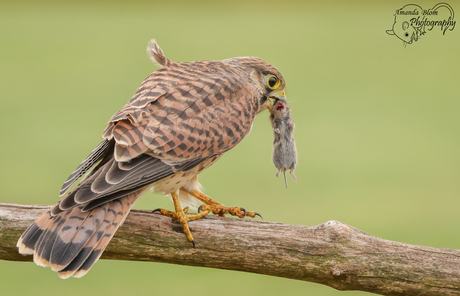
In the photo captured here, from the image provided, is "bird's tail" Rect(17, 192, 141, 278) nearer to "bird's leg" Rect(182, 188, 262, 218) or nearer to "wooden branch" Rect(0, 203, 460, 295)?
"wooden branch" Rect(0, 203, 460, 295)

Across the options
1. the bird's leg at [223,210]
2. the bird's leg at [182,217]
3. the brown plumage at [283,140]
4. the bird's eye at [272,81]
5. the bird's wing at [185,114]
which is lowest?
the bird's leg at [223,210]

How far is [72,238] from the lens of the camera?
6.07ft

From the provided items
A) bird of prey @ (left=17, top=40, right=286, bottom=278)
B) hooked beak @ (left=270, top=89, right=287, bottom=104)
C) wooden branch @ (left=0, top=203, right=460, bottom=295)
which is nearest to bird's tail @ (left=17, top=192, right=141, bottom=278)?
bird of prey @ (left=17, top=40, right=286, bottom=278)

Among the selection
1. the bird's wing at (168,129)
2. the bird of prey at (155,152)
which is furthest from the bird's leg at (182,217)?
→ the bird's wing at (168,129)

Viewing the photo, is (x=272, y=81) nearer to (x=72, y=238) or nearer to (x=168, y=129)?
(x=168, y=129)

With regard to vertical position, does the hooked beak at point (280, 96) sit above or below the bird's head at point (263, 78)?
below

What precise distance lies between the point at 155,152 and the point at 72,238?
0.44m

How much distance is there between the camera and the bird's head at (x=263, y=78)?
2.74 meters

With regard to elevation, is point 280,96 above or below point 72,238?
above

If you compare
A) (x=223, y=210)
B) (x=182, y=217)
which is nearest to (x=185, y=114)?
(x=182, y=217)

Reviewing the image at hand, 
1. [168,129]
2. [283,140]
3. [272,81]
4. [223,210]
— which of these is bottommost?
[223,210]

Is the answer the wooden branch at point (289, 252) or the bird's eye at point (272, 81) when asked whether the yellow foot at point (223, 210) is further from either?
the bird's eye at point (272, 81)

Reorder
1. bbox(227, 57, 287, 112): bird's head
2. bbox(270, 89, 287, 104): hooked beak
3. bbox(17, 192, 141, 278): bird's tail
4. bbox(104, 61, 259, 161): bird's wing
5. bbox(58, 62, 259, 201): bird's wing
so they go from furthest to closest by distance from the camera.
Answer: bbox(270, 89, 287, 104): hooked beak, bbox(227, 57, 287, 112): bird's head, bbox(104, 61, 259, 161): bird's wing, bbox(58, 62, 259, 201): bird's wing, bbox(17, 192, 141, 278): bird's tail

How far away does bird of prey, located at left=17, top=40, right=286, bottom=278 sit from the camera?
6.12 ft
